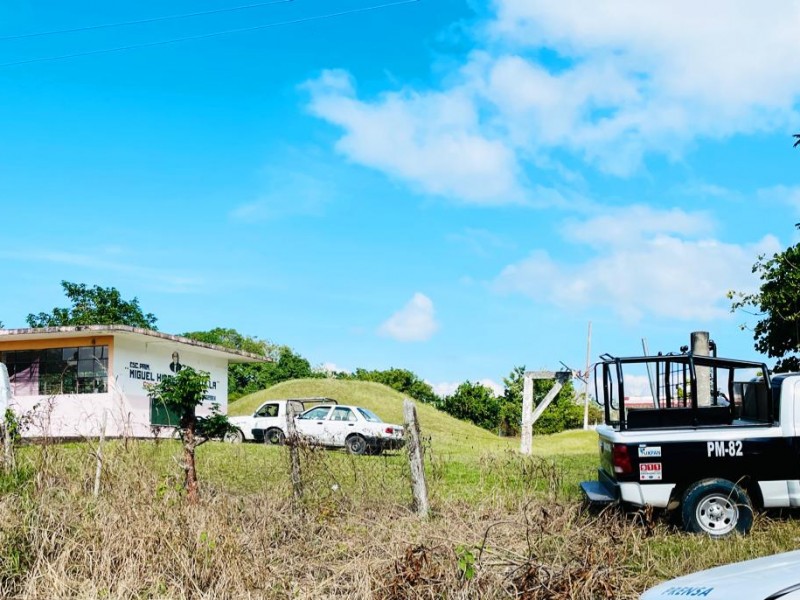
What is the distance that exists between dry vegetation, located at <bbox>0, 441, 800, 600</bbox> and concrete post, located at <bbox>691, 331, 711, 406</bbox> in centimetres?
284

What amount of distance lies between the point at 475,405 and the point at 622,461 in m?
44.2

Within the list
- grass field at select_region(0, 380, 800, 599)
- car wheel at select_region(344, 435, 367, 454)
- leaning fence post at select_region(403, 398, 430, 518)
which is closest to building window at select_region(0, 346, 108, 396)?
car wheel at select_region(344, 435, 367, 454)

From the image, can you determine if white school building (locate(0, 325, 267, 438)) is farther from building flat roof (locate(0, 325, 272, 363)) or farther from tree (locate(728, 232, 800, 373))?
tree (locate(728, 232, 800, 373))

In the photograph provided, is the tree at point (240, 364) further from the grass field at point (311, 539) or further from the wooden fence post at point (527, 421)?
the grass field at point (311, 539)

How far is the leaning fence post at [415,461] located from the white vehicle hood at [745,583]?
506cm

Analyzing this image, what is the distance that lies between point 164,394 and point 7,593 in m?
3.37

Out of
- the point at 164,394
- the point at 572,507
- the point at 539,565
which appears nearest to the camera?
the point at 539,565

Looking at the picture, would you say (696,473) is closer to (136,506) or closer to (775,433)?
(775,433)

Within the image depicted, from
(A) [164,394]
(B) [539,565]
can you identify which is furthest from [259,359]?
(B) [539,565]

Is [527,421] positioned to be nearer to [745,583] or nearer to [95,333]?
[95,333]

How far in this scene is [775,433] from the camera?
30.8ft

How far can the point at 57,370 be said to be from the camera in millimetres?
27297

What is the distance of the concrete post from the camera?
11.9 meters

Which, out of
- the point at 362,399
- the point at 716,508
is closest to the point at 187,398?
the point at 716,508
